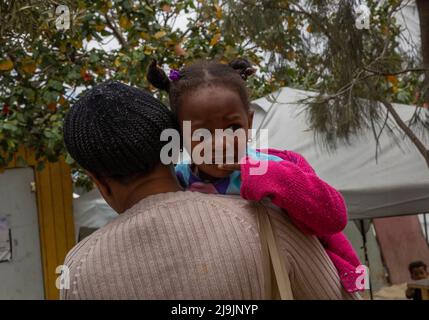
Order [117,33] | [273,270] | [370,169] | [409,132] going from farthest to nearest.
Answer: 1. [117,33]
2. [370,169]
3. [409,132]
4. [273,270]

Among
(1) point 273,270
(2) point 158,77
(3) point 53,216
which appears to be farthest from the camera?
(3) point 53,216

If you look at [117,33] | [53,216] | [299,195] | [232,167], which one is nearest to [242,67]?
[232,167]

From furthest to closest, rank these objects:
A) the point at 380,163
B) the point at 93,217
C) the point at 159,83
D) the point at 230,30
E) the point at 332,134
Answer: the point at 93,217
the point at 380,163
the point at 332,134
the point at 230,30
the point at 159,83

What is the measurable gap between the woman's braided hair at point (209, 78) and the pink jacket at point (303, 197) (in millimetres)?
226

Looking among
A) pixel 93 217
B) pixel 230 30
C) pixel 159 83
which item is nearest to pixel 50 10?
pixel 159 83

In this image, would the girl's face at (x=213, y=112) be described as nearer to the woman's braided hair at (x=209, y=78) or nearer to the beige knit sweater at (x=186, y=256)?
the woman's braided hair at (x=209, y=78)

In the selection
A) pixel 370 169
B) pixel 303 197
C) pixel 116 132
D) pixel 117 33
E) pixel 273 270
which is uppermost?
pixel 117 33

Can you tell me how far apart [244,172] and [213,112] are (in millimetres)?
203

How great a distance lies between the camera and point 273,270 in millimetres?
1164

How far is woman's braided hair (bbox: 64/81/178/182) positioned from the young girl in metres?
0.14

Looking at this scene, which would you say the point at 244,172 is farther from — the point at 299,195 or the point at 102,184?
the point at 102,184

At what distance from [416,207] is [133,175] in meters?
4.50

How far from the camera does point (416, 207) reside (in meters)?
5.36

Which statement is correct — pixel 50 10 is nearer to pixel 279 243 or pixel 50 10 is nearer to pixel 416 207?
pixel 279 243
